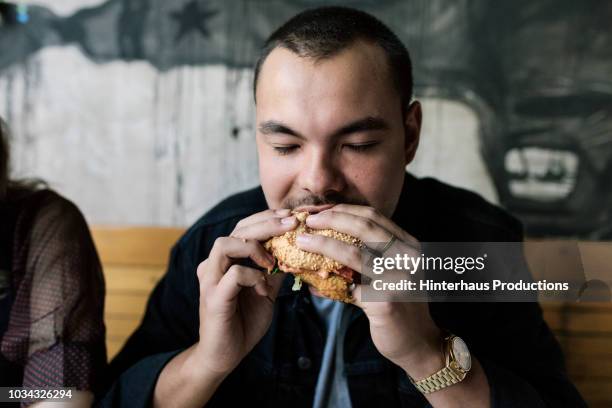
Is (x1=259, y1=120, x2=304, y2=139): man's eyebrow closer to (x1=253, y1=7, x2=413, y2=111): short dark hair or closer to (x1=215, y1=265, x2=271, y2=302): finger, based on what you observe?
(x1=253, y1=7, x2=413, y2=111): short dark hair

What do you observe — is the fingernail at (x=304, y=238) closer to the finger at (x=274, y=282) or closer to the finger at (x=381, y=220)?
the finger at (x=381, y=220)

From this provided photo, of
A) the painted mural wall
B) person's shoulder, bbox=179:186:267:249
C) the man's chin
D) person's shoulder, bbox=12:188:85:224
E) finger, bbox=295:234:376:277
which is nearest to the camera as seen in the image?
finger, bbox=295:234:376:277

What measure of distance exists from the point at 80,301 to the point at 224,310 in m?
0.52

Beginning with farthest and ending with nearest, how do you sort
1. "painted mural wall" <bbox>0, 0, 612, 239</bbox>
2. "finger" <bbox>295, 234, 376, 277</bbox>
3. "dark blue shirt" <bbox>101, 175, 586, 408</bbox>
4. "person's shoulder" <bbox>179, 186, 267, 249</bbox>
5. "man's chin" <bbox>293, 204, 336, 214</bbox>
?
"painted mural wall" <bbox>0, 0, 612, 239</bbox>, "person's shoulder" <bbox>179, 186, 267, 249</bbox>, "dark blue shirt" <bbox>101, 175, 586, 408</bbox>, "man's chin" <bbox>293, 204, 336, 214</bbox>, "finger" <bbox>295, 234, 376, 277</bbox>

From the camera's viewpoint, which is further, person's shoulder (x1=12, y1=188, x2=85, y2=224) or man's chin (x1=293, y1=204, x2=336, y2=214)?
person's shoulder (x1=12, y1=188, x2=85, y2=224)

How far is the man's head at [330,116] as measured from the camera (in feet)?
3.95

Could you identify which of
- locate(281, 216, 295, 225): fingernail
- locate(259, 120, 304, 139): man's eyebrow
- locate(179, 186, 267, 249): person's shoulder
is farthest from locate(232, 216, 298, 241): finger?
locate(179, 186, 267, 249): person's shoulder

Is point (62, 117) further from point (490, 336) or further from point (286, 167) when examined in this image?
point (490, 336)

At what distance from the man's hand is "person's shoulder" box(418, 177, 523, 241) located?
0.59 meters

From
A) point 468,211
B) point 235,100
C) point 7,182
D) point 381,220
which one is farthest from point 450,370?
point 235,100

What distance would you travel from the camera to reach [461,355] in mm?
1153

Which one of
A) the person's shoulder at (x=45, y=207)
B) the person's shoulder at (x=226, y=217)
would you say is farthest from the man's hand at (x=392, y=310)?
the person's shoulder at (x=45, y=207)

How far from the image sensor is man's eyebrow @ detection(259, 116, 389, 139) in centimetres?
121

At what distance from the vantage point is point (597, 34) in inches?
84.9
